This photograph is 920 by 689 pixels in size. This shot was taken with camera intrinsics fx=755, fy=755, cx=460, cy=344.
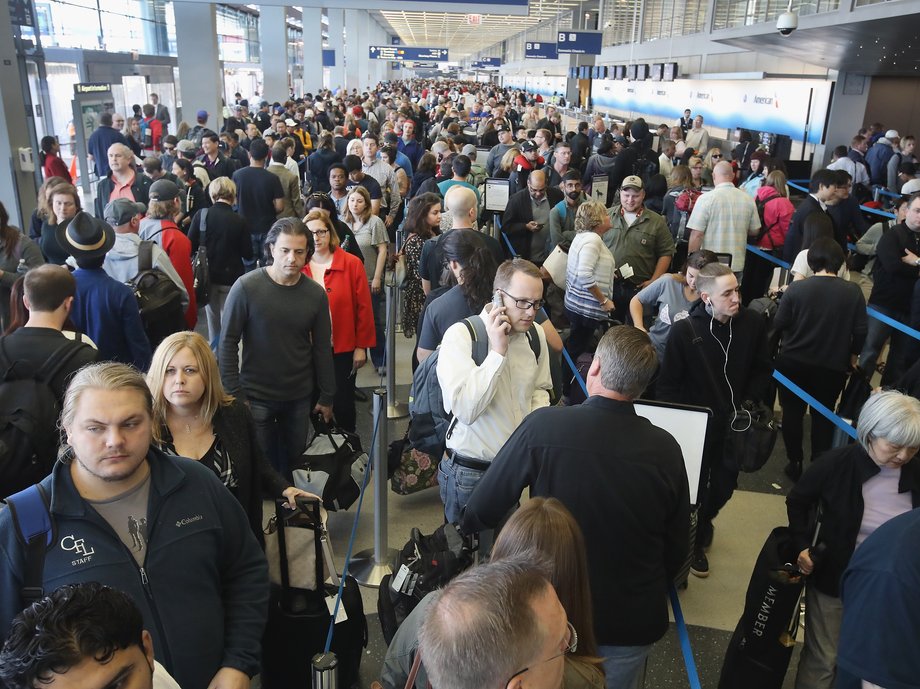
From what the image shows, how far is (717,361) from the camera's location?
4039 millimetres

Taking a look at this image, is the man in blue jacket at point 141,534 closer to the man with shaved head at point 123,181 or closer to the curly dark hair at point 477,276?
the curly dark hair at point 477,276

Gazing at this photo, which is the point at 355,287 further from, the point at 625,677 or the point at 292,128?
the point at 292,128

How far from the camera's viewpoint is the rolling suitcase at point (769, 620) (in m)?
3.15

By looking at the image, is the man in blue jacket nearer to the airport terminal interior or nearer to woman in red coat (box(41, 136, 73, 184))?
the airport terminal interior

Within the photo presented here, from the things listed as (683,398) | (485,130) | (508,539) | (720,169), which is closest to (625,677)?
(508,539)

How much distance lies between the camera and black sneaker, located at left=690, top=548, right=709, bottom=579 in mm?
4441

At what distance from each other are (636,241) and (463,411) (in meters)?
3.82

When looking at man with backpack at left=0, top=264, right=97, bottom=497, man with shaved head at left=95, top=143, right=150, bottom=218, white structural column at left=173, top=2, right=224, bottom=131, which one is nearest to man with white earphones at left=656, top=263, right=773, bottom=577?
man with backpack at left=0, top=264, right=97, bottom=497

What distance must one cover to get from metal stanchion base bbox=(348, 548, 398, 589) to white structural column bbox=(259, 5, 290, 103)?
2604 cm

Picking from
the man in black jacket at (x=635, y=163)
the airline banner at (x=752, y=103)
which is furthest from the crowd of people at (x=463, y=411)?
the airline banner at (x=752, y=103)

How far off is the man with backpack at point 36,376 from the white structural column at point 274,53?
85.7ft

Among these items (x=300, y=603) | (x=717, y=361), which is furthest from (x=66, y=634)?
(x=717, y=361)

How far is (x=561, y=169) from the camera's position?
9336mm

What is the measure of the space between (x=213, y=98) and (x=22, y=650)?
2134 centimetres
